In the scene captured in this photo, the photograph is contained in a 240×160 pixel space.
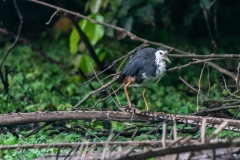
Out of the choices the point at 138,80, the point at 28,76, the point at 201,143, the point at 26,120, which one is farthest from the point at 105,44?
the point at 201,143

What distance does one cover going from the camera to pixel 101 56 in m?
8.84

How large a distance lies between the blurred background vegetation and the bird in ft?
1.76

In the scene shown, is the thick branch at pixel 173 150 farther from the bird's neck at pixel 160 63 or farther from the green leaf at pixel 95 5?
the green leaf at pixel 95 5

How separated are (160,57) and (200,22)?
21.0ft

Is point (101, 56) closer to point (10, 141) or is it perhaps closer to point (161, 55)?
point (161, 55)

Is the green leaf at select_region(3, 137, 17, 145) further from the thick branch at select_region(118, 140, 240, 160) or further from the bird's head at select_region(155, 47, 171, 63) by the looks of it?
the thick branch at select_region(118, 140, 240, 160)

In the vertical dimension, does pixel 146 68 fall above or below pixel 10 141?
above

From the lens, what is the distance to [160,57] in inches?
229

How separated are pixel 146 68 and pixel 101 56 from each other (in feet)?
10.2

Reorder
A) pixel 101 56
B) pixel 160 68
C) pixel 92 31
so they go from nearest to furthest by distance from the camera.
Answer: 1. pixel 160 68
2. pixel 92 31
3. pixel 101 56

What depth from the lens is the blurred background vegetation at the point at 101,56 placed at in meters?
7.48

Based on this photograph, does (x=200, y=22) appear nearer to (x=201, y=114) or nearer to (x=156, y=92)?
(x=156, y=92)

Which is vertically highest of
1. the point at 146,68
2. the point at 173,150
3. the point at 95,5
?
the point at 95,5

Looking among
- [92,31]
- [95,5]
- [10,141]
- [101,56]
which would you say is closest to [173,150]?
[10,141]
